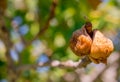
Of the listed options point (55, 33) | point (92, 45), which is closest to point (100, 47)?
point (92, 45)

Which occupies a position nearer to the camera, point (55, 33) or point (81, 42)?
point (81, 42)

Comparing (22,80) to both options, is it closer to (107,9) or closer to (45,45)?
(45,45)

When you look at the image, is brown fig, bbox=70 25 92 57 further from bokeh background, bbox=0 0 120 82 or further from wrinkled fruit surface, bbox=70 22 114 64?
bokeh background, bbox=0 0 120 82

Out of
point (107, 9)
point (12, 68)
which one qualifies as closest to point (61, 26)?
point (107, 9)

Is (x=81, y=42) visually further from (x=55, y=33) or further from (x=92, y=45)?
(x=55, y=33)

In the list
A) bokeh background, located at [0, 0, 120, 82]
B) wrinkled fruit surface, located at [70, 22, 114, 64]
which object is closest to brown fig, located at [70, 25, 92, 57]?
wrinkled fruit surface, located at [70, 22, 114, 64]

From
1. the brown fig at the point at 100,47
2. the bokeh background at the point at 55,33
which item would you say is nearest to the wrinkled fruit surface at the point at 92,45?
the brown fig at the point at 100,47
